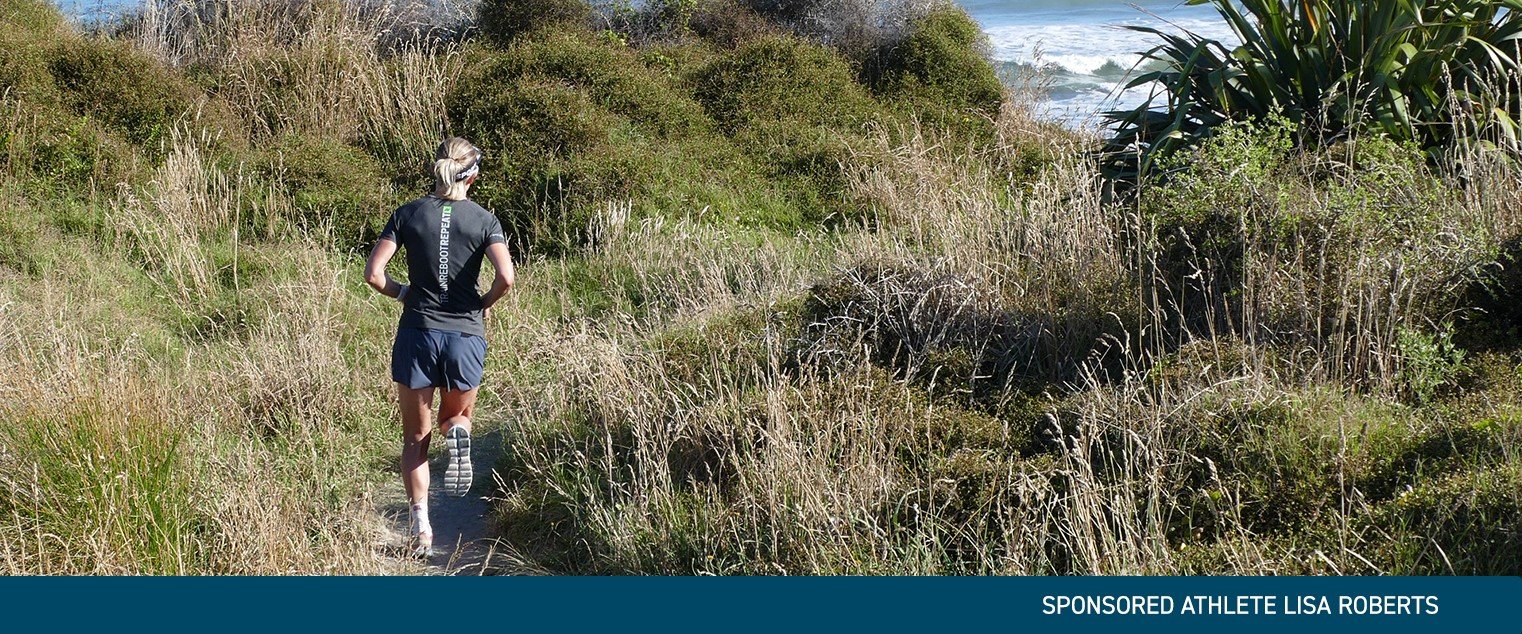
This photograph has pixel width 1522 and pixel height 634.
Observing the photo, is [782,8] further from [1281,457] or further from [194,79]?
[1281,457]

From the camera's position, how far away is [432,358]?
5.43 m

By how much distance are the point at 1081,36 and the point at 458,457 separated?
108ft

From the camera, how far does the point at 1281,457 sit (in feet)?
16.2

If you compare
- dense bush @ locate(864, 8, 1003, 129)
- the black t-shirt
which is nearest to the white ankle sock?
the black t-shirt

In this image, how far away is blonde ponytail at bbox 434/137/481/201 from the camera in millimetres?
5383

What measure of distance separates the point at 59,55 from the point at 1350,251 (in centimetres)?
1073

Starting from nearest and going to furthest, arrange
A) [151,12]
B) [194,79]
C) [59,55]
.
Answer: [59,55], [194,79], [151,12]

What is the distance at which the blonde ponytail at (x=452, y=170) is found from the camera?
538cm

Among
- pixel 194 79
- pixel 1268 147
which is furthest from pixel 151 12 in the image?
pixel 1268 147

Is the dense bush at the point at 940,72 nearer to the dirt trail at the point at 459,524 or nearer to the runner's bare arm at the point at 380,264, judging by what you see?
the dirt trail at the point at 459,524

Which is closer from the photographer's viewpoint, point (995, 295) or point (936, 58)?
point (995, 295)

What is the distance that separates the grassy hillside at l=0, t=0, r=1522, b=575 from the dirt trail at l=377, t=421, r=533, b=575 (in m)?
0.11

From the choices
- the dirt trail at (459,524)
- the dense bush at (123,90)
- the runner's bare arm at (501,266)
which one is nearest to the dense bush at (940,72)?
the dense bush at (123,90)

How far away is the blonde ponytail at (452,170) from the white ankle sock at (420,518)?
4.10ft
